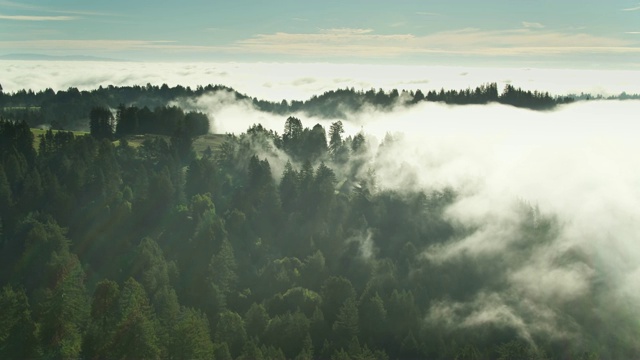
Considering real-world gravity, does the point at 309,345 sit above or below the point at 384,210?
below

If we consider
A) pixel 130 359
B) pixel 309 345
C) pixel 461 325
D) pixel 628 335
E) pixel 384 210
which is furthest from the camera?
pixel 384 210

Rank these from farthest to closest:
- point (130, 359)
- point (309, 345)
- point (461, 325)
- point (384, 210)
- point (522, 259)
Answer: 1. point (384, 210)
2. point (522, 259)
3. point (461, 325)
4. point (309, 345)
5. point (130, 359)

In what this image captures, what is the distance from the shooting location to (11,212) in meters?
126

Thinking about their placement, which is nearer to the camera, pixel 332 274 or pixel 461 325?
pixel 461 325

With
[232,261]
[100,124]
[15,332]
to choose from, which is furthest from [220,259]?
[100,124]

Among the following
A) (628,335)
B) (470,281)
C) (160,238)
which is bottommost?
(628,335)

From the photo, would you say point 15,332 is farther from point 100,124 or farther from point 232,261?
point 100,124

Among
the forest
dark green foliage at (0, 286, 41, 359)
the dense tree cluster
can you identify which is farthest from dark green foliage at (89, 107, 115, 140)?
dark green foliage at (0, 286, 41, 359)

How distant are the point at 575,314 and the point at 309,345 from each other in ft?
227

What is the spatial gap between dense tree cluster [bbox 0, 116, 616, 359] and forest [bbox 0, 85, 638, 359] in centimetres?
36

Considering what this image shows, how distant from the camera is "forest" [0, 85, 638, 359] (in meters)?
69.2

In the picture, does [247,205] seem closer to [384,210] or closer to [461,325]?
[384,210]

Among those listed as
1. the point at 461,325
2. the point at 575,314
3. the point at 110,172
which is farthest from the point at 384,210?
the point at 110,172

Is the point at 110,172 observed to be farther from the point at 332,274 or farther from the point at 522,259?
the point at 522,259
